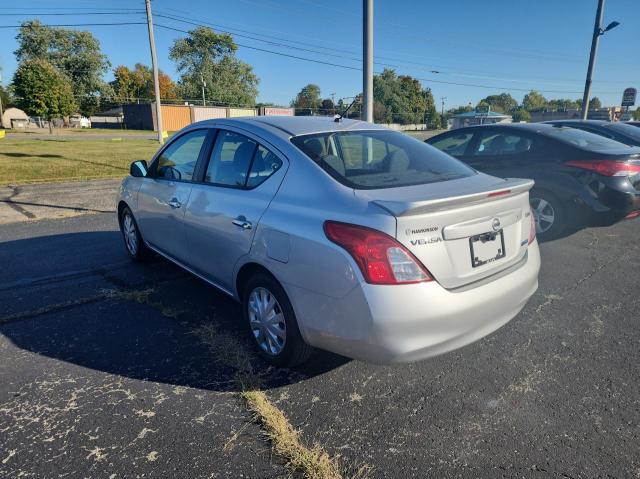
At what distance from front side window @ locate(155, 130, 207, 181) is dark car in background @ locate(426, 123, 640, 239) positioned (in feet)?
14.1

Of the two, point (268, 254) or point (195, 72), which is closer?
point (268, 254)

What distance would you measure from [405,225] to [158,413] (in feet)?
5.74

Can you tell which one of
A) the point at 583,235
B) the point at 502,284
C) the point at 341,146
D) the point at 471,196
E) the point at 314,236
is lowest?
the point at 583,235

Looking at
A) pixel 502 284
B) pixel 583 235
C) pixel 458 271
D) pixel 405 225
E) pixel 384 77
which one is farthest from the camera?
pixel 384 77

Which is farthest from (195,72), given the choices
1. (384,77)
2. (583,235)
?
(583,235)

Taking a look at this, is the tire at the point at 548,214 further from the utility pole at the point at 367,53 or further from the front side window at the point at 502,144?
the utility pole at the point at 367,53

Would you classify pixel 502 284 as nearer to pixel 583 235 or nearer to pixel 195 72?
pixel 583 235

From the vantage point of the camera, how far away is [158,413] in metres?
2.57

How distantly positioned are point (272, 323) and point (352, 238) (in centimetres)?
96

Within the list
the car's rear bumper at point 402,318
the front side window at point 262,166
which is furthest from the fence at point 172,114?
the car's rear bumper at point 402,318

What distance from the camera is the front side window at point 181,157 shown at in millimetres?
3885

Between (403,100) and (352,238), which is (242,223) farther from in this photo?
(403,100)

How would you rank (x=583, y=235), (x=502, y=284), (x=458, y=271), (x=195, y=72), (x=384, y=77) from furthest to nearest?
(x=384, y=77), (x=195, y=72), (x=583, y=235), (x=502, y=284), (x=458, y=271)

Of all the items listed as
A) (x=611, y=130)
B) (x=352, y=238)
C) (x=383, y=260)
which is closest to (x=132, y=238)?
(x=352, y=238)
